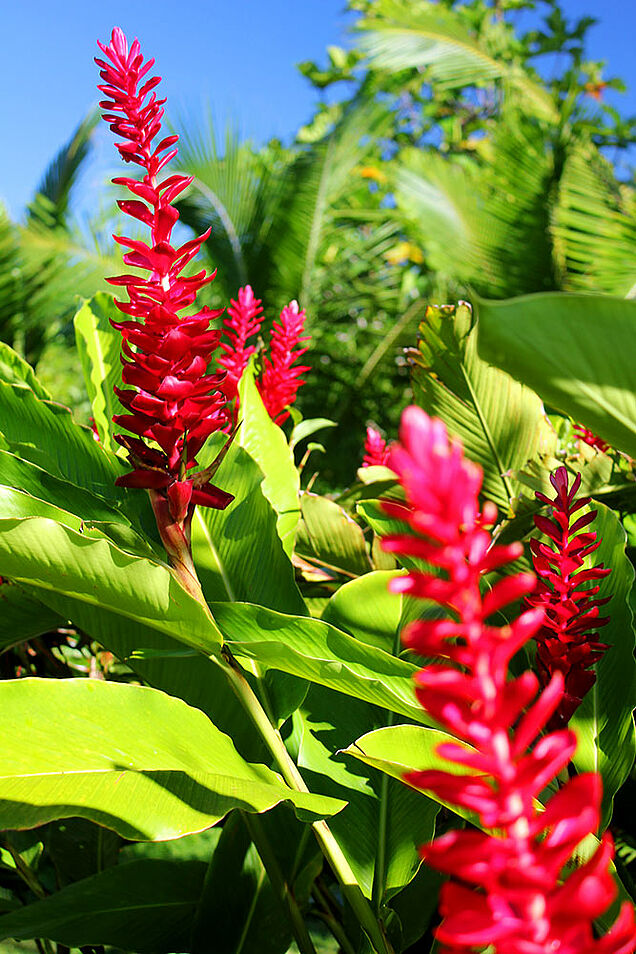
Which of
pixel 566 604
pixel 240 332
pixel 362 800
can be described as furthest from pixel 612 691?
pixel 240 332

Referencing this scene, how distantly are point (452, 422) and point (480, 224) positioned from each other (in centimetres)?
618

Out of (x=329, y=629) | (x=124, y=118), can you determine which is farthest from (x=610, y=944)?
(x=124, y=118)

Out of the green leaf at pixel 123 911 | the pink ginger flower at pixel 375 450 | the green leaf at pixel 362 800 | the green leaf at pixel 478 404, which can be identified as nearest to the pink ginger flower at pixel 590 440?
the green leaf at pixel 478 404

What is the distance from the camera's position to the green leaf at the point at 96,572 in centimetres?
75

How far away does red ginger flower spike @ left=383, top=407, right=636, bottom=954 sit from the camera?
0.33 metres

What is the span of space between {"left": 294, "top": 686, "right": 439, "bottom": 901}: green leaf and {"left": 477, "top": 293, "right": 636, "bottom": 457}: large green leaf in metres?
0.58

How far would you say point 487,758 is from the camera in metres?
0.34

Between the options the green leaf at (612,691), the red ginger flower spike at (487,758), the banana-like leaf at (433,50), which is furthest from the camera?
the banana-like leaf at (433,50)

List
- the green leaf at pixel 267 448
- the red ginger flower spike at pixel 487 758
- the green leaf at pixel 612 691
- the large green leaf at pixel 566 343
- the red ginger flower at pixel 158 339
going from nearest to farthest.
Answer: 1. the red ginger flower spike at pixel 487 758
2. the large green leaf at pixel 566 343
3. the red ginger flower at pixel 158 339
4. the green leaf at pixel 612 691
5. the green leaf at pixel 267 448

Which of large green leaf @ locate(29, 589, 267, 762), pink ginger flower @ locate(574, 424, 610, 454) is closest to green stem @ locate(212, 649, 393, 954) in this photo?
large green leaf @ locate(29, 589, 267, 762)

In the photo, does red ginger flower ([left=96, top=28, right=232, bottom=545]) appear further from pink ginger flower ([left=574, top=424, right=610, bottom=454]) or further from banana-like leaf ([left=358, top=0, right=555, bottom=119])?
banana-like leaf ([left=358, top=0, right=555, bottom=119])

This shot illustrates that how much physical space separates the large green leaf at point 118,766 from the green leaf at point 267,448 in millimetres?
400

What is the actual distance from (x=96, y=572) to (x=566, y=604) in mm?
493

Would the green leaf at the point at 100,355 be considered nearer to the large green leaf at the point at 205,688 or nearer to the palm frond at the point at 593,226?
the large green leaf at the point at 205,688
